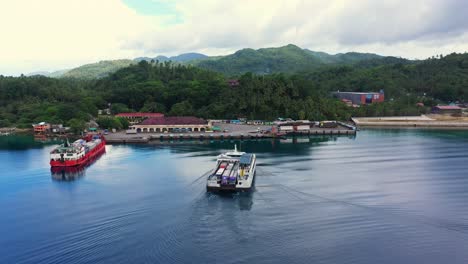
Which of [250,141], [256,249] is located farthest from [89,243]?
[250,141]

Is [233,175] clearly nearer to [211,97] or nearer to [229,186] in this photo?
[229,186]

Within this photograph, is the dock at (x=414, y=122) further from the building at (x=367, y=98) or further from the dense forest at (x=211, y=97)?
the building at (x=367, y=98)

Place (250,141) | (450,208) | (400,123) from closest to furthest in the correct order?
(450,208), (250,141), (400,123)

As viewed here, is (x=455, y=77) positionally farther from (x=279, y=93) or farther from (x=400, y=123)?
(x=279, y=93)

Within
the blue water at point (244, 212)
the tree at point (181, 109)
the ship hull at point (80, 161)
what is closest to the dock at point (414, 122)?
the blue water at point (244, 212)

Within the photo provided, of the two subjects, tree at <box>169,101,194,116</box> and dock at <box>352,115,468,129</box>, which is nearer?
dock at <box>352,115,468,129</box>

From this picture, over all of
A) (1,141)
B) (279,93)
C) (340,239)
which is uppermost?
(279,93)

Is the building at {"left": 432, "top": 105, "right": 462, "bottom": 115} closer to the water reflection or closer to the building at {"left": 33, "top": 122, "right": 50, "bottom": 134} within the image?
the water reflection

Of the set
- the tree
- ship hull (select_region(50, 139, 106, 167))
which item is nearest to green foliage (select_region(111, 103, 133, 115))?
the tree
